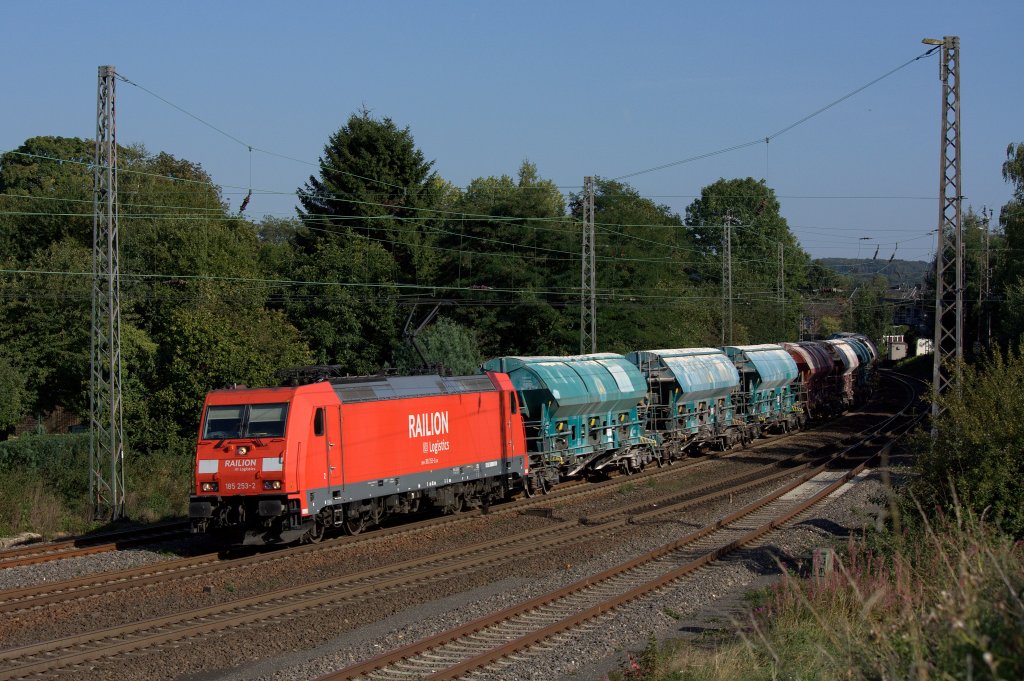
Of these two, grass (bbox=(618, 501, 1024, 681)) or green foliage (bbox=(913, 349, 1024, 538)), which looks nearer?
grass (bbox=(618, 501, 1024, 681))

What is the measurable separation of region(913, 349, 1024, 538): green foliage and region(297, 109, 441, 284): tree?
40716mm

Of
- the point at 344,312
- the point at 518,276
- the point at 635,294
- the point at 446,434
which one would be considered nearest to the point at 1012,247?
the point at 635,294

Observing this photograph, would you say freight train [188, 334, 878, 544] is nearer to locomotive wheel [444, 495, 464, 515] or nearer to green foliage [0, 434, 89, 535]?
locomotive wheel [444, 495, 464, 515]

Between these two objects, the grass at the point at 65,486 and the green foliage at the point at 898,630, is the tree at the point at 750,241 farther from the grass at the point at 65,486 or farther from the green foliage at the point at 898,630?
the green foliage at the point at 898,630

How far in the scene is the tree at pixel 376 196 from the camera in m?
54.4

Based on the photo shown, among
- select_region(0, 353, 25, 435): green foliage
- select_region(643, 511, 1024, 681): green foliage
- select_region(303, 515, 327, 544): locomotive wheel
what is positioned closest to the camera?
select_region(643, 511, 1024, 681): green foliage

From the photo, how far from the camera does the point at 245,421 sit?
17422 millimetres

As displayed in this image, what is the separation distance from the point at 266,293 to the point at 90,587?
28.6 metres

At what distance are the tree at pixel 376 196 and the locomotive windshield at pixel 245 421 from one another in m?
36.2

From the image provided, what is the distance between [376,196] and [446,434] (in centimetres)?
3732

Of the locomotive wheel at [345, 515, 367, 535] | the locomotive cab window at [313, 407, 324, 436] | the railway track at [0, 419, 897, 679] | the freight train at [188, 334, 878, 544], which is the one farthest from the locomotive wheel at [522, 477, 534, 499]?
the locomotive cab window at [313, 407, 324, 436]

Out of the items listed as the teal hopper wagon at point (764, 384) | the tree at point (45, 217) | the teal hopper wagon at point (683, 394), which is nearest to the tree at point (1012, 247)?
the teal hopper wagon at point (764, 384)

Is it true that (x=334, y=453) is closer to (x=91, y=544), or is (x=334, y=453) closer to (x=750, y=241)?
(x=91, y=544)

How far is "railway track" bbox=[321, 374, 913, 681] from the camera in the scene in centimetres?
1052
